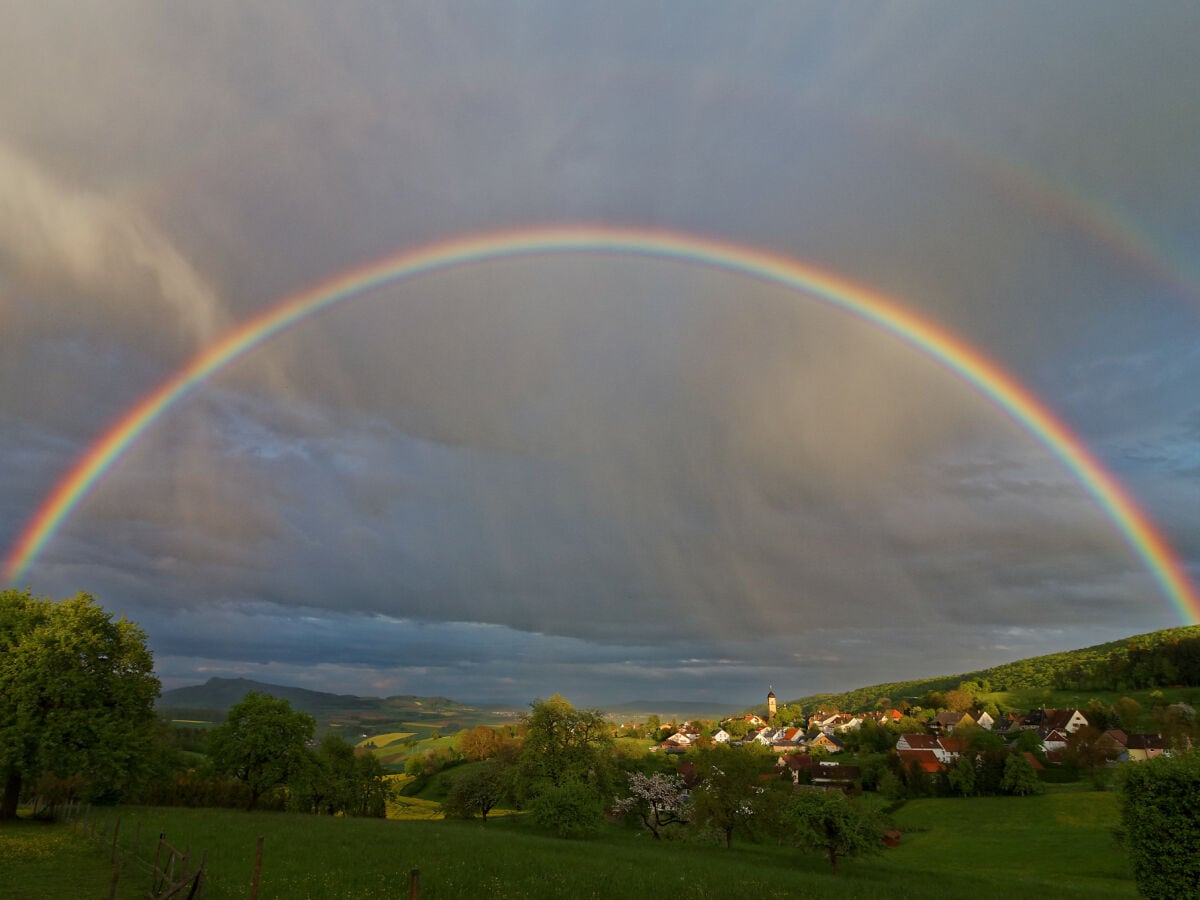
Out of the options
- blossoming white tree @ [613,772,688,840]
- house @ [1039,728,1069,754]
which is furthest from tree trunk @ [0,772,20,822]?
house @ [1039,728,1069,754]

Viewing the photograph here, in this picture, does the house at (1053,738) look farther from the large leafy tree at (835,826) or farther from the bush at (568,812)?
the bush at (568,812)

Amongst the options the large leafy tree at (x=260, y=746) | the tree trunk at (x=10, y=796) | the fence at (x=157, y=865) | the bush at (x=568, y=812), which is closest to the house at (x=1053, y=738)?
the bush at (x=568, y=812)

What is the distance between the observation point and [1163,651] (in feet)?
640

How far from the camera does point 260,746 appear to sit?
65.9 metres

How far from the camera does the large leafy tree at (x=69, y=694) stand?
42.0 metres

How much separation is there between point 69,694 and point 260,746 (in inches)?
1006

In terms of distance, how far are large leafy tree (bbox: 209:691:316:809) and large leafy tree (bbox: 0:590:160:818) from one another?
59.7 ft

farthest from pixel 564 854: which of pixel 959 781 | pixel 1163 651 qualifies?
pixel 1163 651

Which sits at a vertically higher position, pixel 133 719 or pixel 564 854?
pixel 133 719

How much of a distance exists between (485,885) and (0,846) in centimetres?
2487

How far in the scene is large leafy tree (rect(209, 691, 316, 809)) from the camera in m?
65.9

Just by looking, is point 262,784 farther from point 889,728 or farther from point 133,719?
point 889,728

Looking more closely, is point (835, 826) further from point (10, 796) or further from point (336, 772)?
point (336, 772)

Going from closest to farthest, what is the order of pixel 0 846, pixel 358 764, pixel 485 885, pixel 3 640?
pixel 485 885, pixel 0 846, pixel 3 640, pixel 358 764
